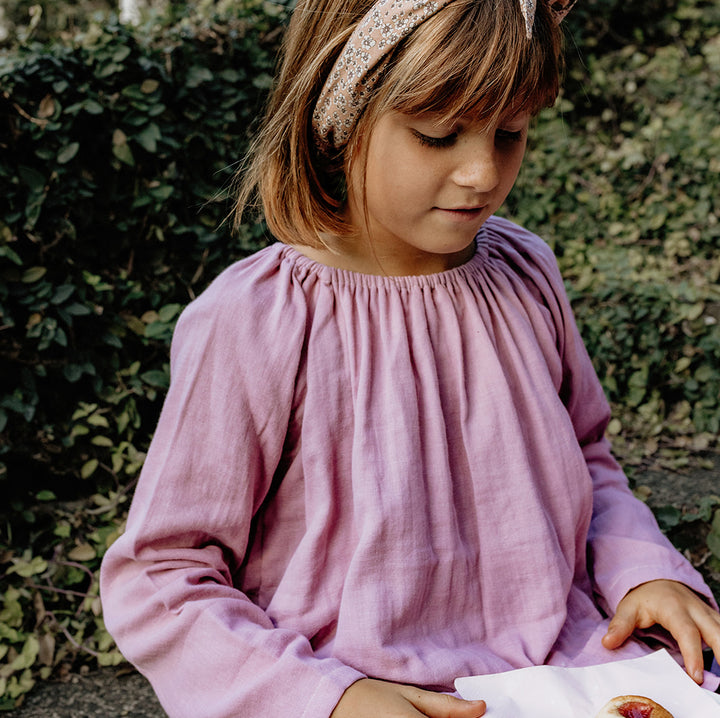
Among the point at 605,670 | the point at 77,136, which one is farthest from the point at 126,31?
the point at 605,670

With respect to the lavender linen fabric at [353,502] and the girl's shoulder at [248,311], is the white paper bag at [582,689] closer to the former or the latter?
the lavender linen fabric at [353,502]

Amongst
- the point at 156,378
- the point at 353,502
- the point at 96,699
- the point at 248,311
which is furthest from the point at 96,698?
the point at 248,311

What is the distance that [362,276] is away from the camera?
1.42m

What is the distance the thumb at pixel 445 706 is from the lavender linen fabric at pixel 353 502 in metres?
0.06

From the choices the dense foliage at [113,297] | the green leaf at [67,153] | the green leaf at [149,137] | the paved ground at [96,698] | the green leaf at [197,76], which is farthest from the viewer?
the green leaf at [197,76]

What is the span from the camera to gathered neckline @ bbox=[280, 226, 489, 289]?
1.41 m

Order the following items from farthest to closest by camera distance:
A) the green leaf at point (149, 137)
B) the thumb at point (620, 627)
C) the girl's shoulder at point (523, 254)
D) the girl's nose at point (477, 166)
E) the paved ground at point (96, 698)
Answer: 1. the green leaf at point (149, 137)
2. the paved ground at point (96, 698)
3. the girl's shoulder at point (523, 254)
4. the thumb at point (620, 627)
5. the girl's nose at point (477, 166)

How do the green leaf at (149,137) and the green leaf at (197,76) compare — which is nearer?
the green leaf at (149,137)

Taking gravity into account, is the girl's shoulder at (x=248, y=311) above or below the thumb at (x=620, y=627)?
above

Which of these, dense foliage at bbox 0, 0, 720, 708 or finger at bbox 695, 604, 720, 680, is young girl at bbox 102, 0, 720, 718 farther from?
dense foliage at bbox 0, 0, 720, 708

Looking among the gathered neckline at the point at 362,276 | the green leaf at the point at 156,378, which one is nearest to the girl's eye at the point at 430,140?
the gathered neckline at the point at 362,276

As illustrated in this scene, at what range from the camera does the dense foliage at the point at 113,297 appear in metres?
2.28

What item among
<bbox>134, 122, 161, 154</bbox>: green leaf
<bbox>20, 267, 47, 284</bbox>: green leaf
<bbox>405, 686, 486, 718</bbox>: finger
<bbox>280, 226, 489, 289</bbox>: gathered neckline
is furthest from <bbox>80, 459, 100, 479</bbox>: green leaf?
<bbox>405, 686, 486, 718</bbox>: finger

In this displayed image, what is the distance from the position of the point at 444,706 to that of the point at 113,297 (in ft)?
6.11
